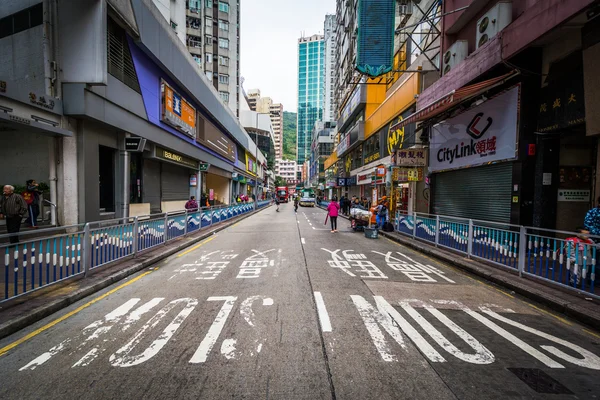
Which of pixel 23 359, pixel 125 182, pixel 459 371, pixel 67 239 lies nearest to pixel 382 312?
pixel 459 371

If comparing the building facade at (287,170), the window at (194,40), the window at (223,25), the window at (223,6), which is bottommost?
the building facade at (287,170)

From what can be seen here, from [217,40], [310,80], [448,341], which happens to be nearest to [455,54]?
[448,341]

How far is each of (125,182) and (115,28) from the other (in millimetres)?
6396

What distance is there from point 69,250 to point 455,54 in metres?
15.5

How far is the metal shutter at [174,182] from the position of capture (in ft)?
66.3

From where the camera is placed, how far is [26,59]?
405 inches

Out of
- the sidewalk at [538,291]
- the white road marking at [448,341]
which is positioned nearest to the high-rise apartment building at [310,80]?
the sidewalk at [538,291]

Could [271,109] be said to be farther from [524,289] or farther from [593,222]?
[524,289]

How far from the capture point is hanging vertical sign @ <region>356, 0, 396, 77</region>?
1382cm

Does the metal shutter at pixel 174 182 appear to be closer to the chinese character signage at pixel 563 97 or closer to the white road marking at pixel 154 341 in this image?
the white road marking at pixel 154 341

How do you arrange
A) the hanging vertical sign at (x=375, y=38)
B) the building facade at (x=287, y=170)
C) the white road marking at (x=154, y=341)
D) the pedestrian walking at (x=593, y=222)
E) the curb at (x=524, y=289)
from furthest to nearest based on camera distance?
the building facade at (x=287, y=170), the hanging vertical sign at (x=375, y=38), the pedestrian walking at (x=593, y=222), the curb at (x=524, y=289), the white road marking at (x=154, y=341)

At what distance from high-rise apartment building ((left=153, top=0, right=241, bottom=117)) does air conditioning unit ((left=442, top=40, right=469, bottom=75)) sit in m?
38.2

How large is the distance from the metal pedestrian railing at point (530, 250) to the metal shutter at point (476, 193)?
1.75 meters

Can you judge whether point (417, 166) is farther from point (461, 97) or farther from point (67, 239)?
point (67, 239)
